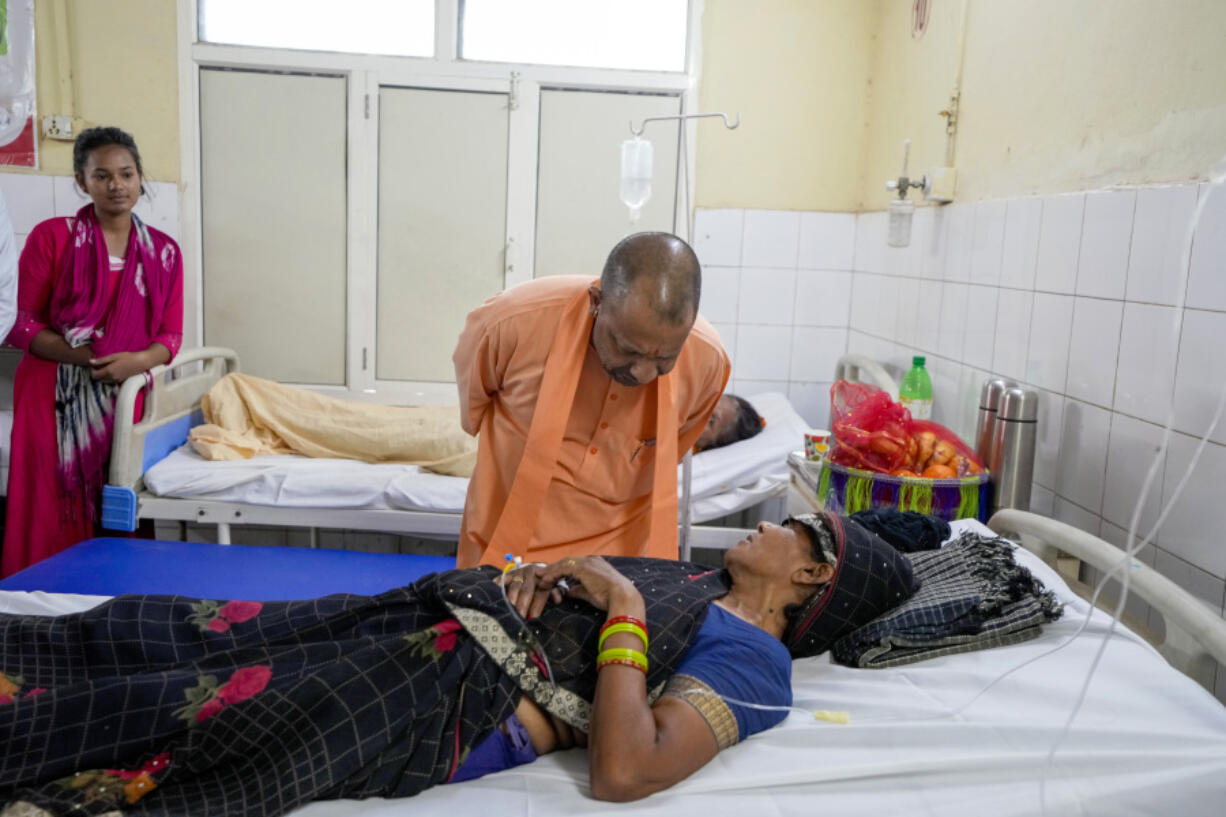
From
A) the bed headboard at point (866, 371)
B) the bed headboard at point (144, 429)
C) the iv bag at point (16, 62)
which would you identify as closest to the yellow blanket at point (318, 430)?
the bed headboard at point (144, 429)

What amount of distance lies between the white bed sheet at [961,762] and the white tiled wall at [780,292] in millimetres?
3092

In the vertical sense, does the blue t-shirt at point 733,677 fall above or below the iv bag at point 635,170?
below

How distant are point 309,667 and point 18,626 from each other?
56 cm

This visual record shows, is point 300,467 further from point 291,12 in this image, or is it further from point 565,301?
point 291,12

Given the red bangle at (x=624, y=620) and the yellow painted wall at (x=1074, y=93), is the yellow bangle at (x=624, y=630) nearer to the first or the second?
the red bangle at (x=624, y=620)

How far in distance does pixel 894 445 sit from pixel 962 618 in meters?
0.70

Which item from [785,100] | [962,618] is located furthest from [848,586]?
[785,100]

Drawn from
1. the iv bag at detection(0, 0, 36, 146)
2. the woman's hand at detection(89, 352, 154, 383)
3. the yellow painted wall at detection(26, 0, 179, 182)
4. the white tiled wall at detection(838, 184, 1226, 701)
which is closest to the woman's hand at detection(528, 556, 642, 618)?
the white tiled wall at detection(838, 184, 1226, 701)

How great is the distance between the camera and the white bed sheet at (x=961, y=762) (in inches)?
60.6

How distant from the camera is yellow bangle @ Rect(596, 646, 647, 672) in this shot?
1672mm

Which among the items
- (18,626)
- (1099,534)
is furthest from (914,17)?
(18,626)

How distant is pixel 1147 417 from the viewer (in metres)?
2.22

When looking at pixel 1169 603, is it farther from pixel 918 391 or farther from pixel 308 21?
pixel 308 21

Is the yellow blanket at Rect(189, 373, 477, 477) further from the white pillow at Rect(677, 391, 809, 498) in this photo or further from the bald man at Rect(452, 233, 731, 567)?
the bald man at Rect(452, 233, 731, 567)
